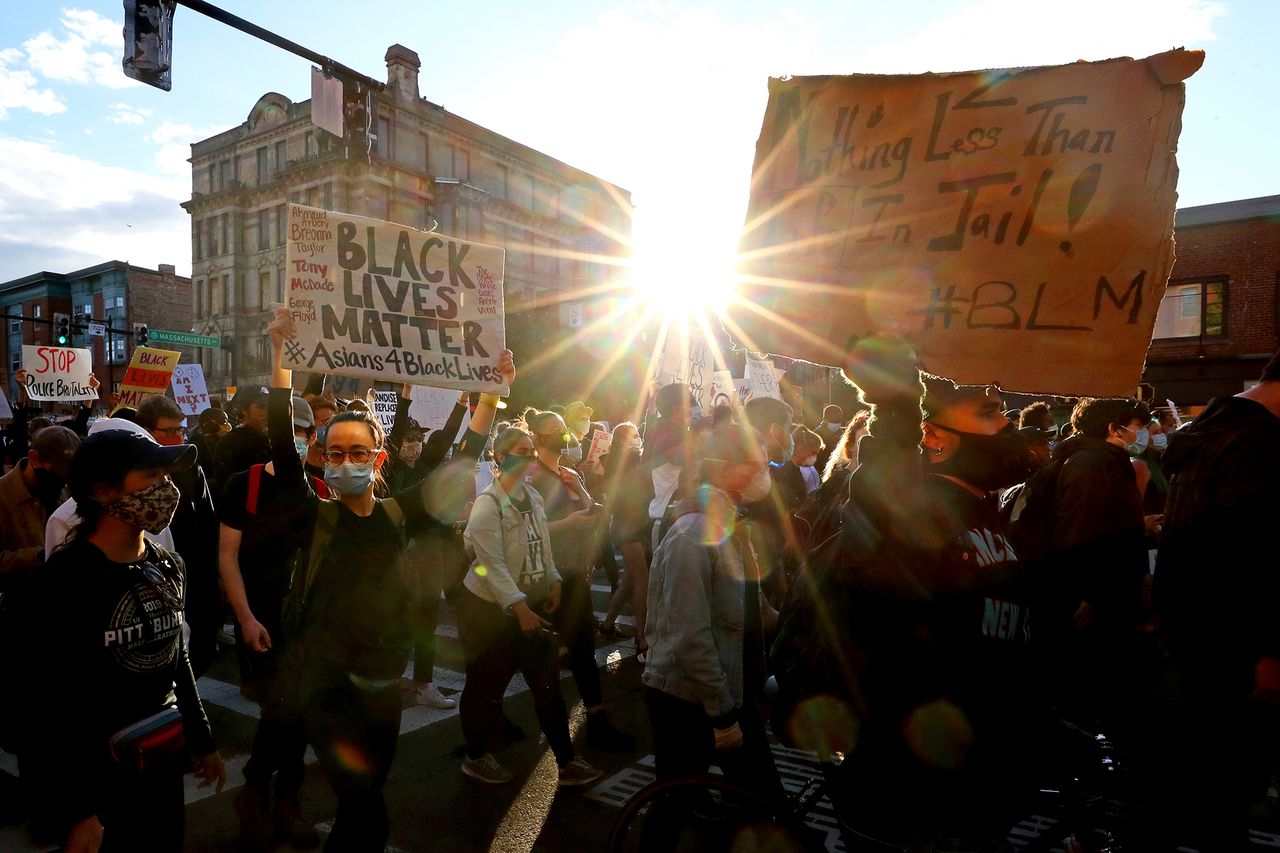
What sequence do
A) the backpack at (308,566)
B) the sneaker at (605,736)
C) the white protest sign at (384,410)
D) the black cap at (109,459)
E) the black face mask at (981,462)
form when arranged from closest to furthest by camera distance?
the black face mask at (981,462) → the black cap at (109,459) → the backpack at (308,566) → the sneaker at (605,736) → the white protest sign at (384,410)

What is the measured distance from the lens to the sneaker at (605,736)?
5.42 metres

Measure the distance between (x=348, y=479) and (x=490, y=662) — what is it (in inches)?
76.0

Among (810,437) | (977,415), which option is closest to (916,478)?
(977,415)

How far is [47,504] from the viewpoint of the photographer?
17.0 feet

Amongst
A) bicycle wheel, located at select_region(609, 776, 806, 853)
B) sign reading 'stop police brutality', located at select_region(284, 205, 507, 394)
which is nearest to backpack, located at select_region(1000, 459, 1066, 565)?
bicycle wheel, located at select_region(609, 776, 806, 853)

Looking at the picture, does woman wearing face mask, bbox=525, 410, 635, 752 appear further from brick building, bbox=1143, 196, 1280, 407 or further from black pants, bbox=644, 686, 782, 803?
brick building, bbox=1143, 196, 1280, 407

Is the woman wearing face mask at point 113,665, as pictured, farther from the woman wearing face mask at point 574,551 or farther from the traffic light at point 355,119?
the traffic light at point 355,119

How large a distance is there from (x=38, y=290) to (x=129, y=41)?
2742 inches

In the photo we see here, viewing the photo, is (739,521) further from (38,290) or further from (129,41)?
(38,290)

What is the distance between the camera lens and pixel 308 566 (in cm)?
349

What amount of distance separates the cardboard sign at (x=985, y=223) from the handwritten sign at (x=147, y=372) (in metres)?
11.2

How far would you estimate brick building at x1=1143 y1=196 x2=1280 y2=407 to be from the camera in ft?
79.3

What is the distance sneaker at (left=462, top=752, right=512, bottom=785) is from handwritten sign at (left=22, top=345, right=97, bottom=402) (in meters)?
11.7

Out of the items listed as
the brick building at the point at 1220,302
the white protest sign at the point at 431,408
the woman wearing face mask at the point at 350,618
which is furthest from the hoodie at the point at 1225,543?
the brick building at the point at 1220,302
